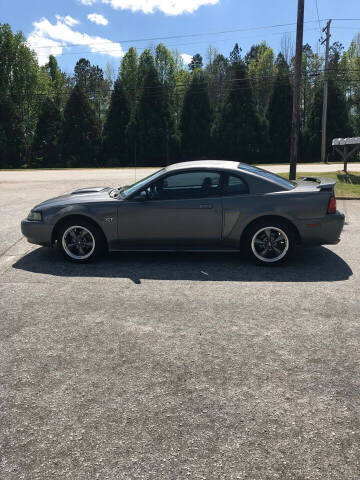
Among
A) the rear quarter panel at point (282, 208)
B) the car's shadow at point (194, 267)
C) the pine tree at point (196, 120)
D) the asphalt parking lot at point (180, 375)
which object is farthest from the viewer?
the pine tree at point (196, 120)

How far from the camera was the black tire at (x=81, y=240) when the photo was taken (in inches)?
253

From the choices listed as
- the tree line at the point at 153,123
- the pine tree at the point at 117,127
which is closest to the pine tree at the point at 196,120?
the tree line at the point at 153,123

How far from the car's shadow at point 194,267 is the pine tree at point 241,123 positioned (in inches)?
1353

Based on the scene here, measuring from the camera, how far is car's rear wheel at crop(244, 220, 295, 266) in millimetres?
6227

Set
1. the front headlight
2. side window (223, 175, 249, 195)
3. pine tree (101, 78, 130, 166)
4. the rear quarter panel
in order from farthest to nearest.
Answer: pine tree (101, 78, 130, 166) < the front headlight < side window (223, 175, 249, 195) < the rear quarter panel

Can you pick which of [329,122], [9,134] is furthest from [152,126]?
[329,122]

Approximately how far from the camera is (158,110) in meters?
41.3

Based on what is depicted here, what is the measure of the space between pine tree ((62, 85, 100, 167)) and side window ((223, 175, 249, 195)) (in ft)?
126

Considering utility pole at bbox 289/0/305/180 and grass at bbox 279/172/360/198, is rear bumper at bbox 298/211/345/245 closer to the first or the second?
grass at bbox 279/172/360/198

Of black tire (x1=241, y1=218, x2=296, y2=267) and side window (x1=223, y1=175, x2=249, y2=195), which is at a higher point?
side window (x1=223, y1=175, x2=249, y2=195)

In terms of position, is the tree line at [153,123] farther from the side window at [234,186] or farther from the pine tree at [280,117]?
the side window at [234,186]

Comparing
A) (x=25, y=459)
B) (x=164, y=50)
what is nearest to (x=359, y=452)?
(x=25, y=459)

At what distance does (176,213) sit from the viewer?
6266mm

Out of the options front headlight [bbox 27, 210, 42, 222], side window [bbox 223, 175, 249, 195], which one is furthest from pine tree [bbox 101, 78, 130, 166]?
side window [bbox 223, 175, 249, 195]
